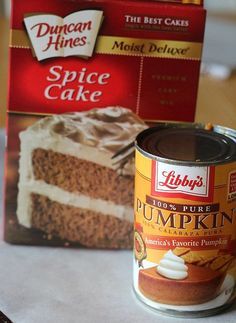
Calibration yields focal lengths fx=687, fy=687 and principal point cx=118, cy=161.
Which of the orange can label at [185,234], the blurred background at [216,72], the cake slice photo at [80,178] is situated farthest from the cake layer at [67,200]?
the blurred background at [216,72]

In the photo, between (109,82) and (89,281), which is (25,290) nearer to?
(89,281)

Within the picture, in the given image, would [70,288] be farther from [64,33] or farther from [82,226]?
[64,33]

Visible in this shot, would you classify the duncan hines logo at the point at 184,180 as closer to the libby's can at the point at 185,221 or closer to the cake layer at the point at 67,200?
the libby's can at the point at 185,221

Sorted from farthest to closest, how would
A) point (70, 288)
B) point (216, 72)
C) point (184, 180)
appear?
point (216, 72)
point (70, 288)
point (184, 180)

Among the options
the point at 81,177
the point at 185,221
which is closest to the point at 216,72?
the point at 81,177

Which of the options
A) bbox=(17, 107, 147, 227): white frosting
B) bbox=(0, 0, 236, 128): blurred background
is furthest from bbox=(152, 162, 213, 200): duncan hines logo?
bbox=(0, 0, 236, 128): blurred background

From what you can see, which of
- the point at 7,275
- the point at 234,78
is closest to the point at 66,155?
the point at 7,275

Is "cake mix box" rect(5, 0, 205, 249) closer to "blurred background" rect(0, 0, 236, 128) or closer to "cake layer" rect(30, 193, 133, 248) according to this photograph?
"cake layer" rect(30, 193, 133, 248)
